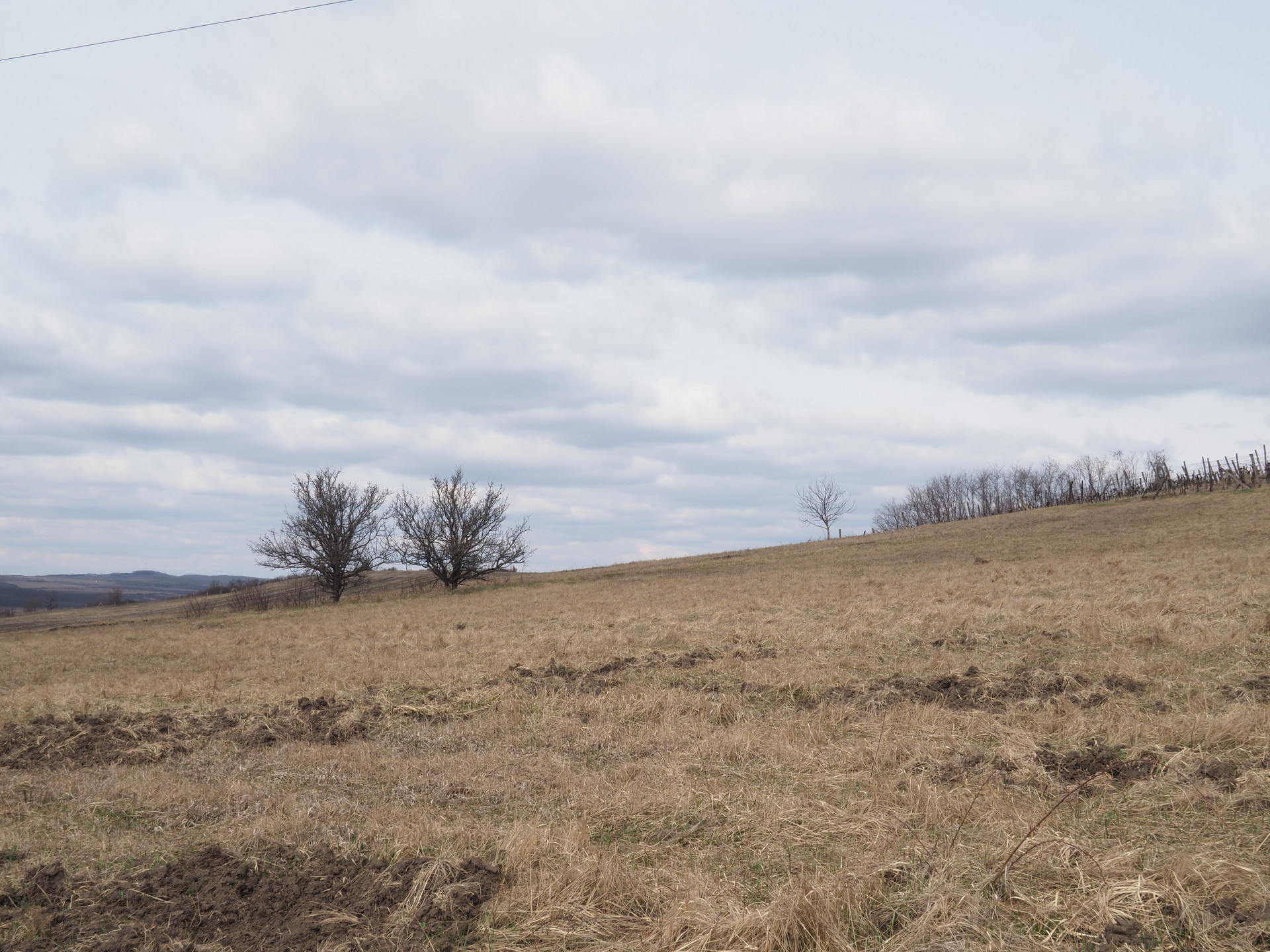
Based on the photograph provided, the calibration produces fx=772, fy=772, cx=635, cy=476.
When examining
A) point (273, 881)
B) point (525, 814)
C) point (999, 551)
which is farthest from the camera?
point (999, 551)

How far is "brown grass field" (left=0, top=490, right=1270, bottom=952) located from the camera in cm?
438

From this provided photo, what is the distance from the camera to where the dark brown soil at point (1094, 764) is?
6.48 metres

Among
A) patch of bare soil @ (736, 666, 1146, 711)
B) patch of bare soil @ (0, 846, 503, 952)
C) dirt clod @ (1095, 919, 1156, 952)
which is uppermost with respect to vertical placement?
patch of bare soil @ (0, 846, 503, 952)

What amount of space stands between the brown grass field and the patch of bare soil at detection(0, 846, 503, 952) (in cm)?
2

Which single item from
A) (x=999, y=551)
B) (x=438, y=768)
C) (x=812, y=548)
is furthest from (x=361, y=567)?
(x=438, y=768)

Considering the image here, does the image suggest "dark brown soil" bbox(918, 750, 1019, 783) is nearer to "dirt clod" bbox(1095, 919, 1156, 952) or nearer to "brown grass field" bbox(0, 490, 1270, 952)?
"brown grass field" bbox(0, 490, 1270, 952)

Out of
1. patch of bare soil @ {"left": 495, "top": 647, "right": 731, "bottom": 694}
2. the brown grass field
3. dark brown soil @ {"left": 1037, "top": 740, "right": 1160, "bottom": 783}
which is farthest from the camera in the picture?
patch of bare soil @ {"left": 495, "top": 647, "right": 731, "bottom": 694}

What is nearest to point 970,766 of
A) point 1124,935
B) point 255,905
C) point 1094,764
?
point 1094,764

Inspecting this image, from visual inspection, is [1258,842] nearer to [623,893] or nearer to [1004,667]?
[623,893]

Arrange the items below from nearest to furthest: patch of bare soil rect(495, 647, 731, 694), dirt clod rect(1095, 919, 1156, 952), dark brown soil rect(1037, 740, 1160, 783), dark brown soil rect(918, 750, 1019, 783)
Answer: dirt clod rect(1095, 919, 1156, 952), dark brown soil rect(1037, 740, 1160, 783), dark brown soil rect(918, 750, 1019, 783), patch of bare soil rect(495, 647, 731, 694)

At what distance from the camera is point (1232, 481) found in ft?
200

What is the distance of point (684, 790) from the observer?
6.54 meters

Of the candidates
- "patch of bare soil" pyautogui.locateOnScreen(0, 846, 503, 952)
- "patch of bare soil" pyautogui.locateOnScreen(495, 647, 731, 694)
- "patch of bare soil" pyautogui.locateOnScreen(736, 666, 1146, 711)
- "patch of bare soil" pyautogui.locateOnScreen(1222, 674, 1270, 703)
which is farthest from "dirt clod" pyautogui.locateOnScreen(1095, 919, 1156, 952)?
"patch of bare soil" pyautogui.locateOnScreen(495, 647, 731, 694)

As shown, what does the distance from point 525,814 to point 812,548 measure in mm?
50702
